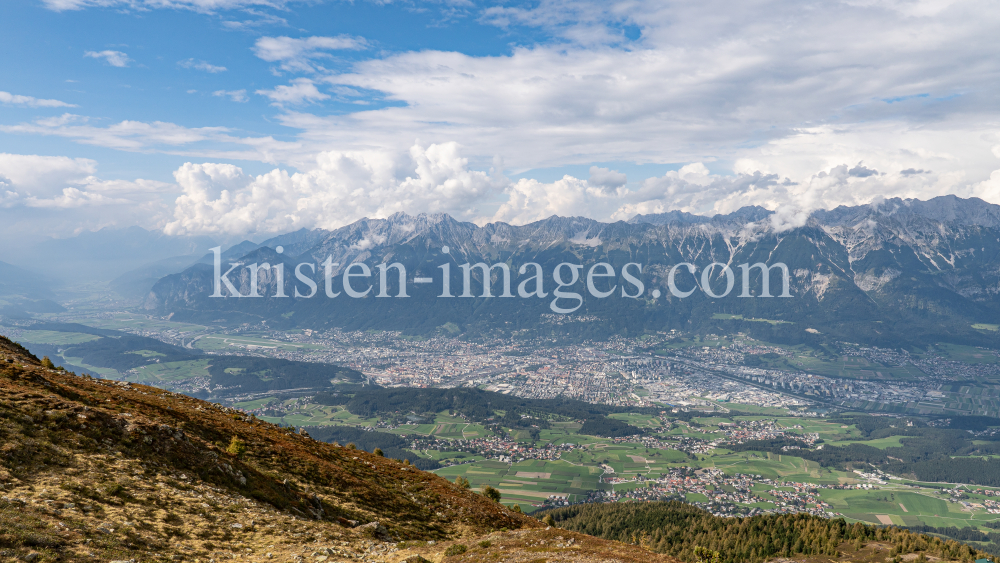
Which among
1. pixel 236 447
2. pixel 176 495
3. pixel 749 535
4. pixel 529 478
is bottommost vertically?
pixel 529 478

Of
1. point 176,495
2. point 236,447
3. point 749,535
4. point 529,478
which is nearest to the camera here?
point 176,495

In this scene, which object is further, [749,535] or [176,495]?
[749,535]

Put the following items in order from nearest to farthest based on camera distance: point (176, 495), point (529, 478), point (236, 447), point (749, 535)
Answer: point (176, 495) < point (236, 447) < point (749, 535) < point (529, 478)

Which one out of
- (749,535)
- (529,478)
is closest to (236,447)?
(749,535)

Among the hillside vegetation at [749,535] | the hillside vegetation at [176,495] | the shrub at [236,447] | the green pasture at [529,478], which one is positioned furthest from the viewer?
the green pasture at [529,478]

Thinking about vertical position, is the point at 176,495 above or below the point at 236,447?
above

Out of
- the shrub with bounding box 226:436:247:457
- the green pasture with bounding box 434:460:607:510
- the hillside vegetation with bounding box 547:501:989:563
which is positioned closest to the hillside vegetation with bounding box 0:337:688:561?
the shrub with bounding box 226:436:247:457

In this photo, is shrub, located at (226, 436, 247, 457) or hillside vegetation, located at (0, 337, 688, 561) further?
shrub, located at (226, 436, 247, 457)

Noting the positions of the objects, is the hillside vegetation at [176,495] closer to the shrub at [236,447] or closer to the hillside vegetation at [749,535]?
the shrub at [236,447]

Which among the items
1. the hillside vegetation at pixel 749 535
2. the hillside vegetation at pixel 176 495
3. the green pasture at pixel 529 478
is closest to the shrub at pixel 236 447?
the hillside vegetation at pixel 176 495

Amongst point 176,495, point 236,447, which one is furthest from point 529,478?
point 176,495

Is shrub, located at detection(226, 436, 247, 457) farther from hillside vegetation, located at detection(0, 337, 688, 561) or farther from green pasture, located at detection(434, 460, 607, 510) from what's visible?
green pasture, located at detection(434, 460, 607, 510)

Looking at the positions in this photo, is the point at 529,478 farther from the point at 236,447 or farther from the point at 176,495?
the point at 176,495

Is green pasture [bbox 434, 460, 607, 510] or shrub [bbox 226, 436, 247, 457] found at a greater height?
shrub [bbox 226, 436, 247, 457]
